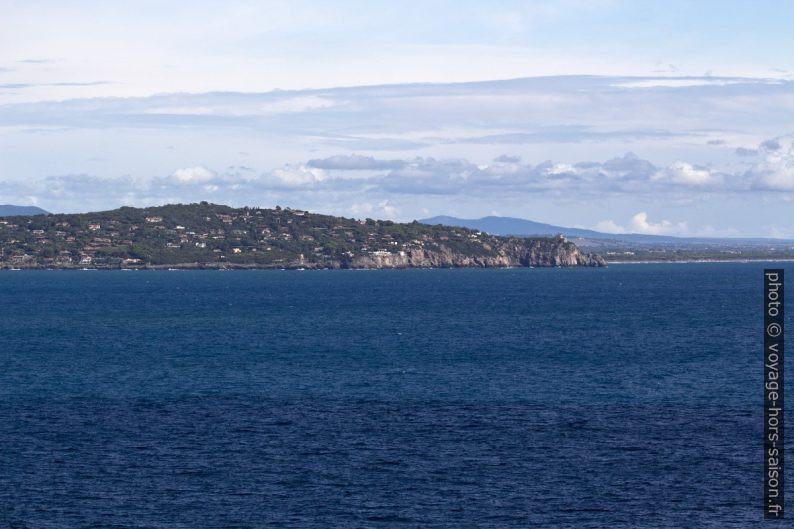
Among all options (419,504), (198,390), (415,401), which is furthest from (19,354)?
(419,504)

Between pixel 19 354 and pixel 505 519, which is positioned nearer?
pixel 505 519

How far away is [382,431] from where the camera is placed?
65.9 meters

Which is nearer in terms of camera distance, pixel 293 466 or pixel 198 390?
pixel 293 466

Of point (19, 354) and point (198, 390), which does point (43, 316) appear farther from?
point (198, 390)

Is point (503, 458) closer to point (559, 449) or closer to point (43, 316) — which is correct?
point (559, 449)

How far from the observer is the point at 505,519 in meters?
48.8

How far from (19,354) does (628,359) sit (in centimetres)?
6094

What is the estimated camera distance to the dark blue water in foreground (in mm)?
50281

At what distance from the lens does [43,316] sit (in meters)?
162

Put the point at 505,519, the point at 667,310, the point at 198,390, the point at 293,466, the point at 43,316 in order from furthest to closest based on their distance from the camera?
1. the point at 667,310
2. the point at 43,316
3. the point at 198,390
4. the point at 293,466
5. the point at 505,519

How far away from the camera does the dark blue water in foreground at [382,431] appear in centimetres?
5028

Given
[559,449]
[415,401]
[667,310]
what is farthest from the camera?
[667,310]

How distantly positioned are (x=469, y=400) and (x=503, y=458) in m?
19.2

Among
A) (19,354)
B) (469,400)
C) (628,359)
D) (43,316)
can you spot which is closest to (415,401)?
(469,400)
